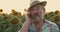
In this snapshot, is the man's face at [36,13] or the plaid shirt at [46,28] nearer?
the man's face at [36,13]

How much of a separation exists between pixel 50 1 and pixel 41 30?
29.4 ft

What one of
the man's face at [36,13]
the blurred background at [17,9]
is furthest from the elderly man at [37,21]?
the blurred background at [17,9]

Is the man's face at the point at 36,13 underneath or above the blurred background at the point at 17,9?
above

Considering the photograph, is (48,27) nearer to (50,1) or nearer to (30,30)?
(30,30)

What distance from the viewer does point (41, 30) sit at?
222 inches

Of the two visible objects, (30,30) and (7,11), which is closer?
(30,30)

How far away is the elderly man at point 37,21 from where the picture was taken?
18.0 feet

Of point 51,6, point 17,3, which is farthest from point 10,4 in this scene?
point 51,6

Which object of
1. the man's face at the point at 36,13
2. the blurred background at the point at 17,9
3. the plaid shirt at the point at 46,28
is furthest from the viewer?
the blurred background at the point at 17,9

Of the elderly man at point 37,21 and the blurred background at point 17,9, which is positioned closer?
the elderly man at point 37,21

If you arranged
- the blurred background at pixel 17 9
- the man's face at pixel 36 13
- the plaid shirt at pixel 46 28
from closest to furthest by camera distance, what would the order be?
the man's face at pixel 36 13, the plaid shirt at pixel 46 28, the blurred background at pixel 17 9

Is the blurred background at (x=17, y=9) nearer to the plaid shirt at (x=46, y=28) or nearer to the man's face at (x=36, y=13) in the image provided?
the plaid shirt at (x=46, y=28)

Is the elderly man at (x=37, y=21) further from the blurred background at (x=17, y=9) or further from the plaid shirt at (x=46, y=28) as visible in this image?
the blurred background at (x=17, y=9)

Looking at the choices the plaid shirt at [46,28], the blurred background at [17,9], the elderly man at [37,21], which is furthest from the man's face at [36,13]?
the blurred background at [17,9]
